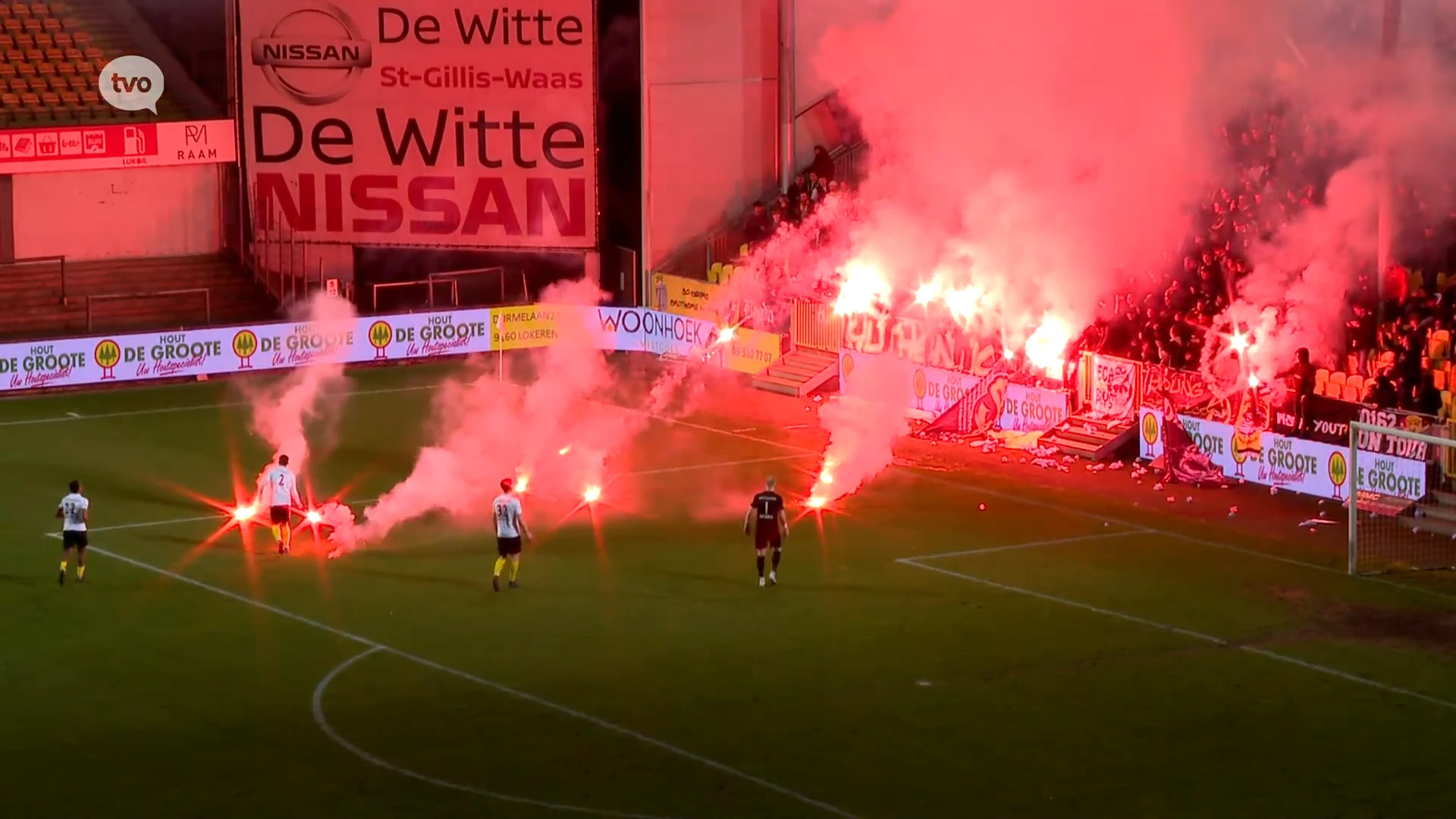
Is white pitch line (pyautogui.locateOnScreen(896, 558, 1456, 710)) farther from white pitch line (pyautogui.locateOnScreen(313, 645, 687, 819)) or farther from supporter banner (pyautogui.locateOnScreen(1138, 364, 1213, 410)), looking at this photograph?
white pitch line (pyautogui.locateOnScreen(313, 645, 687, 819))

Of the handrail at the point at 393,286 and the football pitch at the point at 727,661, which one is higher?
the handrail at the point at 393,286

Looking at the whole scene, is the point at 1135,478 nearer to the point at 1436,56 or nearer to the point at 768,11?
the point at 1436,56

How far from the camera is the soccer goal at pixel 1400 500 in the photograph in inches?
1062

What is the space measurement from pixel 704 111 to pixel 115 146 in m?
13.1

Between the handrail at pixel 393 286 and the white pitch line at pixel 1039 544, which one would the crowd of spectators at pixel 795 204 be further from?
the white pitch line at pixel 1039 544

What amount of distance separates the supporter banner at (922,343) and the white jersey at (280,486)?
43.4ft

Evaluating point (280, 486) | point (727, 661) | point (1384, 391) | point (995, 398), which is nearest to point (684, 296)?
point (995, 398)

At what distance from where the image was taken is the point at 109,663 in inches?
880

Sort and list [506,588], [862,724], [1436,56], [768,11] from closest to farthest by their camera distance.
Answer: [862,724] < [506,588] < [1436,56] < [768,11]

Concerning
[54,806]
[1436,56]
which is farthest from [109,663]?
[1436,56]

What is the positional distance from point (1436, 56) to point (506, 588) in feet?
55.1

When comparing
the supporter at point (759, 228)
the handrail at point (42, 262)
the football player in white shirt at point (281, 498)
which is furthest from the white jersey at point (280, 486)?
the handrail at point (42, 262)

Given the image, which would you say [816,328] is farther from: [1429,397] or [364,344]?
[1429,397]

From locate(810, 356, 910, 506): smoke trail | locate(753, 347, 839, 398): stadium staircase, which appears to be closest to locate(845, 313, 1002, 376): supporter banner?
locate(810, 356, 910, 506): smoke trail
